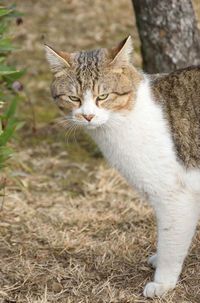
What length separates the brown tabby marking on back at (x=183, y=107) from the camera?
2977mm

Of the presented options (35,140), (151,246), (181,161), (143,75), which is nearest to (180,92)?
(143,75)

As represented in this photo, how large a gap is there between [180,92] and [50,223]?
167 cm

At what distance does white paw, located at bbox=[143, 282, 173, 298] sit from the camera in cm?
306

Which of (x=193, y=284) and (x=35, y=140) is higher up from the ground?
(x=35, y=140)

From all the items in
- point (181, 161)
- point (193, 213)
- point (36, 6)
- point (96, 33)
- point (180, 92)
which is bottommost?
point (193, 213)

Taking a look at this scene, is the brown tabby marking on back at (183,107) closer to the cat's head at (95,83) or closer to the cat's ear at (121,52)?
the cat's head at (95,83)

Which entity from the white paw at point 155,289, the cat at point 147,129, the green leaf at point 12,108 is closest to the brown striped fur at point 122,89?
the cat at point 147,129

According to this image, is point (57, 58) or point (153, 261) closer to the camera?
point (57, 58)

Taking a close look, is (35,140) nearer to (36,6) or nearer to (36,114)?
(36,114)

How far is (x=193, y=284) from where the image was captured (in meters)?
3.17

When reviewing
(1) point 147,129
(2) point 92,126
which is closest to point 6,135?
(2) point 92,126

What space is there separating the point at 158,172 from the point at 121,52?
0.79 m

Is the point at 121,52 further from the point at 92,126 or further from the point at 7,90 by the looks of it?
the point at 7,90

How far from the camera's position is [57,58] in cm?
304
